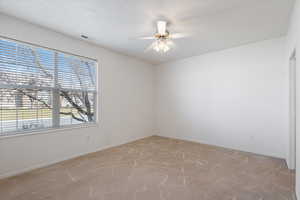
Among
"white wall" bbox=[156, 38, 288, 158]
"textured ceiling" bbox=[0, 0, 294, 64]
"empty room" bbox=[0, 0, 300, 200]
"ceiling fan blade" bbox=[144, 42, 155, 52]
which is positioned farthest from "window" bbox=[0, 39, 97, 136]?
"white wall" bbox=[156, 38, 288, 158]

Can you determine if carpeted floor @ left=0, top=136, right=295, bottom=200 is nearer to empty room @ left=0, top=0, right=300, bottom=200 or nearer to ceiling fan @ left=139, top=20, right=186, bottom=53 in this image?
empty room @ left=0, top=0, right=300, bottom=200

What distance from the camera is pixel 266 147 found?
3402 mm

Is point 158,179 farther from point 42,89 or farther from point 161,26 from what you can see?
point 42,89

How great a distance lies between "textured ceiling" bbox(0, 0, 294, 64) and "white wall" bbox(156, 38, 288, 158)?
524 mm

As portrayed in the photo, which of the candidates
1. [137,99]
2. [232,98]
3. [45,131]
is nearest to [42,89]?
[45,131]

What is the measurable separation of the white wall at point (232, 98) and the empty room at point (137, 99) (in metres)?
0.02

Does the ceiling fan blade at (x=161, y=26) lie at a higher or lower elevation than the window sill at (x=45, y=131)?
higher

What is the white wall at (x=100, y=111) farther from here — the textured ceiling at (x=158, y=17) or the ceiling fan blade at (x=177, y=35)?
the ceiling fan blade at (x=177, y=35)

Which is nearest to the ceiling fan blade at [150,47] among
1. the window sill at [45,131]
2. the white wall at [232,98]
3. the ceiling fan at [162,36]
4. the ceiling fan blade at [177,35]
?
the ceiling fan at [162,36]

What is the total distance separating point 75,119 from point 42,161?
100 cm

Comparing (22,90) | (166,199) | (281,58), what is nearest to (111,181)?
(166,199)

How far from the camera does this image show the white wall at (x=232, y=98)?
329 cm

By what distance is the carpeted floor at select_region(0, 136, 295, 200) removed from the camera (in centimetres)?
203

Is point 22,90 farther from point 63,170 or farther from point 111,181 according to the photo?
point 111,181
